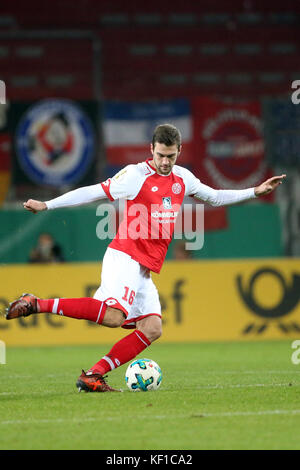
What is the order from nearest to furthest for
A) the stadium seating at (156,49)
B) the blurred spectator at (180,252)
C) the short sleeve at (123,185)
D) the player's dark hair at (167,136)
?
the player's dark hair at (167,136)
the short sleeve at (123,185)
the blurred spectator at (180,252)
the stadium seating at (156,49)

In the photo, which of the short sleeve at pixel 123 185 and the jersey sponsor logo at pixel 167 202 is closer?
the short sleeve at pixel 123 185

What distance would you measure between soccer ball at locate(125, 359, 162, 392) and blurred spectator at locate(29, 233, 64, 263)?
714 cm

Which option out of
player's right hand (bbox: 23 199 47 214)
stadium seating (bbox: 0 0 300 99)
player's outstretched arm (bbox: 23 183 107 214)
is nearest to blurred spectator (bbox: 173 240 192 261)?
stadium seating (bbox: 0 0 300 99)

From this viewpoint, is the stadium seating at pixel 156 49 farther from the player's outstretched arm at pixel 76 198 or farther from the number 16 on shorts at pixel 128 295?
the number 16 on shorts at pixel 128 295

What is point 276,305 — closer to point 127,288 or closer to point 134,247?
point 134,247

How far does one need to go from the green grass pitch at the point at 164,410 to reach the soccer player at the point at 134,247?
375 mm

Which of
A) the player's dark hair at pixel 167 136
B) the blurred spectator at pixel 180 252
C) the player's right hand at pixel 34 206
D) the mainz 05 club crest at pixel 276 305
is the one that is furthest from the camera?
the blurred spectator at pixel 180 252

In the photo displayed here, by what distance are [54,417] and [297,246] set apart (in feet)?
34.3

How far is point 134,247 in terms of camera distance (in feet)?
23.7

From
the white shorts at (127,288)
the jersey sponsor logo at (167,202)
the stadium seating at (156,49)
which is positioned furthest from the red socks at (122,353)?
the stadium seating at (156,49)

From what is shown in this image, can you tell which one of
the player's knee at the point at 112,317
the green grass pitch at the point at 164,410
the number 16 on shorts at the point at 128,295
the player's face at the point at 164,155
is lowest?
the green grass pitch at the point at 164,410

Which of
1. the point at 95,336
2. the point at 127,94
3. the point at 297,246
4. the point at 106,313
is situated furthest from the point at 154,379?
the point at 127,94

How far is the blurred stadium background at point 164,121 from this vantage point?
13.4m
